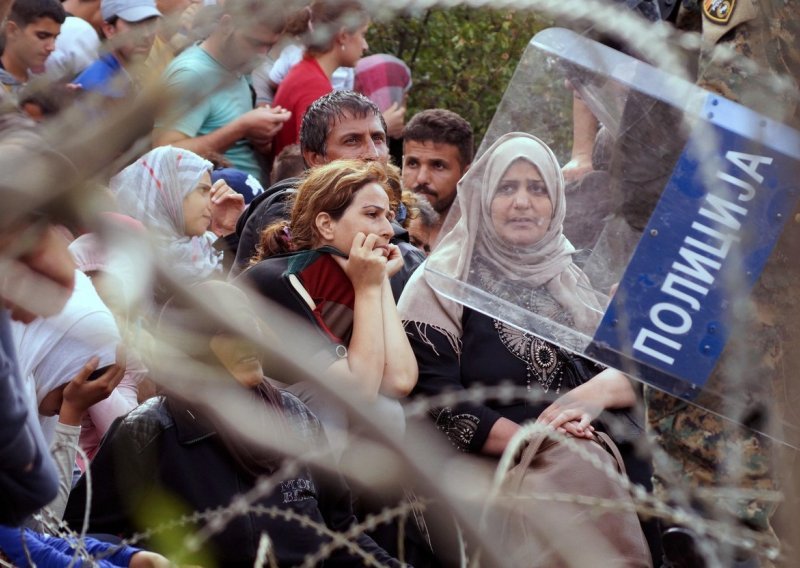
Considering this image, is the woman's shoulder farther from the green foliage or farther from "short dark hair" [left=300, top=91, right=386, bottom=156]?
the green foliage

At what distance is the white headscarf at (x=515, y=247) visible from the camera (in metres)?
2.43

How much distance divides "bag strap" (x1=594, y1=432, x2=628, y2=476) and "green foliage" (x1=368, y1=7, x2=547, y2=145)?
15.2 feet

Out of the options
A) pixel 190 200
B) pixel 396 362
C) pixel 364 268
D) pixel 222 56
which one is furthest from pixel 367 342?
pixel 222 56

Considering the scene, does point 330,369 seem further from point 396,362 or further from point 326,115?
point 326,115

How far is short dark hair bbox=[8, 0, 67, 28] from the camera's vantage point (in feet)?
14.1

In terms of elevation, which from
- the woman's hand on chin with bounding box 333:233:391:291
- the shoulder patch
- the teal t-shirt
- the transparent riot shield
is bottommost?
the woman's hand on chin with bounding box 333:233:391:291

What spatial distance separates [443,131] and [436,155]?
0.11 m

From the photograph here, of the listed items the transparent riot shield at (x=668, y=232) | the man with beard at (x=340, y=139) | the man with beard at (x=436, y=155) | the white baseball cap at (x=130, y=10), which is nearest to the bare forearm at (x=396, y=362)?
the man with beard at (x=340, y=139)

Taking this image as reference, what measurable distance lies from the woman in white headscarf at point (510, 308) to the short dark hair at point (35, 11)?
1.65 m

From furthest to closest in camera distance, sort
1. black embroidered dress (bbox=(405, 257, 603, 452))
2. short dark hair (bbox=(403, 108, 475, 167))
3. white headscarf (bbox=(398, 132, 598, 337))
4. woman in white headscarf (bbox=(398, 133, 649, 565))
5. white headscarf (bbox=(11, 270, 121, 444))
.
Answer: short dark hair (bbox=(403, 108, 475, 167)), black embroidered dress (bbox=(405, 257, 603, 452)), white headscarf (bbox=(11, 270, 121, 444)), woman in white headscarf (bbox=(398, 133, 649, 565)), white headscarf (bbox=(398, 132, 598, 337))

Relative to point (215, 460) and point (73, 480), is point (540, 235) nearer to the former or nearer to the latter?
point (215, 460)

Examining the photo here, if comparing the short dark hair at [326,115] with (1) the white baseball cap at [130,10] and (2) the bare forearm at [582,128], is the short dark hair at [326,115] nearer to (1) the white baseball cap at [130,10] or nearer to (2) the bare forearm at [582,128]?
(1) the white baseball cap at [130,10]

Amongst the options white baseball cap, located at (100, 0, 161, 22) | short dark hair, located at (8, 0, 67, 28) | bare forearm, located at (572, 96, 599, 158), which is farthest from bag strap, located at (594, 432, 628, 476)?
white baseball cap, located at (100, 0, 161, 22)

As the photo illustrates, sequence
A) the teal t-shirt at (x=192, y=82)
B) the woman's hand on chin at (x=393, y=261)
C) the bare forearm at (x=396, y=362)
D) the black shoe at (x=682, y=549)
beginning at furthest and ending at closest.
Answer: the woman's hand on chin at (x=393, y=261) → the bare forearm at (x=396, y=362) → the black shoe at (x=682, y=549) → the teal t-shirt at (x=192, y=82)
